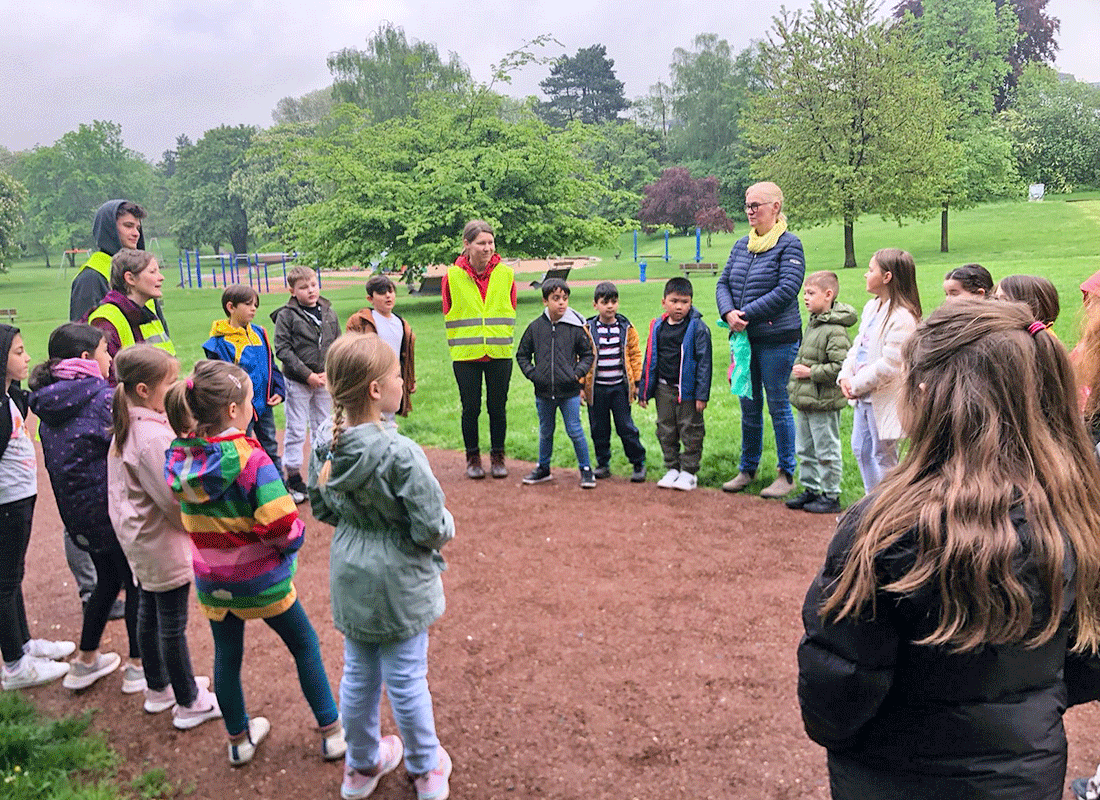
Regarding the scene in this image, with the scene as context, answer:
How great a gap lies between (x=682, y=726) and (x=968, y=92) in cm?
4527

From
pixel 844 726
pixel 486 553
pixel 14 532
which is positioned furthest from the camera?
pixel 486 553

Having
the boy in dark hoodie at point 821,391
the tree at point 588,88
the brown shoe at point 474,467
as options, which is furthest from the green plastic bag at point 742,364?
the tree at point 588,88

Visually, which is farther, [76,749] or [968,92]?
[968,92]

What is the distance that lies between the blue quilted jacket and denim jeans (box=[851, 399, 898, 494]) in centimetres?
103

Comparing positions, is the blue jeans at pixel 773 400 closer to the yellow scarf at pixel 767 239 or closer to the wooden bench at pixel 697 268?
the yellow scarf at pixel 767 239

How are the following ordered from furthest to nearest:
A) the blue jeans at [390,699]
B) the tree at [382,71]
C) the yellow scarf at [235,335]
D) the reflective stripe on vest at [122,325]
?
the tree at [382,71]
the yellow scarf at [235,335]
the reflective stripe on vest at [122,325]
the blue jeans at [390,699]

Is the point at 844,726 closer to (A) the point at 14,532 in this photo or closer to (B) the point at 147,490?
(B) the point at 147,490

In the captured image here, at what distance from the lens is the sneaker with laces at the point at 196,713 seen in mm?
3607

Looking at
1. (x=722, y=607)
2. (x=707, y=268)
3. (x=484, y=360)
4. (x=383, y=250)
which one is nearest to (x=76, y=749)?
(x=722, y=607)

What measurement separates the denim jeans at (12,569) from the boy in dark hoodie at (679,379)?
14.4 feet

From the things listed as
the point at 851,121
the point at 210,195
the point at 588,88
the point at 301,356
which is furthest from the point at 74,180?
the point at 301,356

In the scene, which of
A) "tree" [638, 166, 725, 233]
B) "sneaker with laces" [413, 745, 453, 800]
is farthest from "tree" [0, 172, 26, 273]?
"sneaker with laces" [413, 745, 453, 800]

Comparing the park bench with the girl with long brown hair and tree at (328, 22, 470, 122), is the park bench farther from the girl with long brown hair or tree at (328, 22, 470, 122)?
the girl with long brown hair

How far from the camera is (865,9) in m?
29.8
